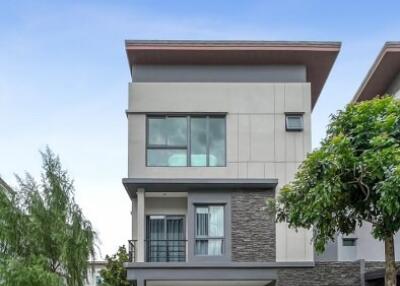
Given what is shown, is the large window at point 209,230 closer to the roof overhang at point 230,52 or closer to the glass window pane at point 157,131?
the glass window pane at point 157,131

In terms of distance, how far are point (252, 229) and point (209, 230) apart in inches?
44.5

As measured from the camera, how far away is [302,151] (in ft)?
67.9

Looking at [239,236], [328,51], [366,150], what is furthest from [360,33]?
[239,236]

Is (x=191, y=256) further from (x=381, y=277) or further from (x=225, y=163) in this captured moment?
(x=381, y=277)

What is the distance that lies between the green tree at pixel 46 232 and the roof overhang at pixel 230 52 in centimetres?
637

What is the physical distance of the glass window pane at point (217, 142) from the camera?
20.7 metres

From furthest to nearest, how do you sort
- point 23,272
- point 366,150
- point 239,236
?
point 239,236 → point 23,272 → point 366,150

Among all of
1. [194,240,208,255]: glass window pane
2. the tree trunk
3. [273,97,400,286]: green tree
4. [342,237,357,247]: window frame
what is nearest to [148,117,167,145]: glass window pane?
[194,240,208,255]: glass window pane

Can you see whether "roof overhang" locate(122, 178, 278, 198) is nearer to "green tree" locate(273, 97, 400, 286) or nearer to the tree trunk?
"green tree" locate(273, 97, 400, 286)

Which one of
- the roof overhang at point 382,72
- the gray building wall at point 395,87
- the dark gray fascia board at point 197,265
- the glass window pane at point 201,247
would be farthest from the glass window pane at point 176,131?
the gray building wall at point 395,87

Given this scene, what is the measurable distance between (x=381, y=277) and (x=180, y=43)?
25.7 ft

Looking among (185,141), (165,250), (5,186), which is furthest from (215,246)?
(5,186)

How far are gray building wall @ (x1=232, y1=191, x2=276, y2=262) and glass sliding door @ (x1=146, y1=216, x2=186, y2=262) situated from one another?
58.0 inches

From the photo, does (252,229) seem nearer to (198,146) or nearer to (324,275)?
(324,275)
